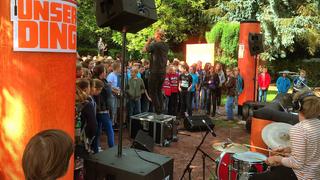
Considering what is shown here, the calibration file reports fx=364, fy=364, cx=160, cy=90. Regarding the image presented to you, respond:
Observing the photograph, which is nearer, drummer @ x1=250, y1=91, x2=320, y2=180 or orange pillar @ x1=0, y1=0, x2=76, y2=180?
orange pillar @ x1=0, y1=0, x2=76, y2=180

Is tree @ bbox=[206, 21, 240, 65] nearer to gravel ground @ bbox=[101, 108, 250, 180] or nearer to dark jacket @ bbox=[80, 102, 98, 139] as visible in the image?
gravel ground @ bbox=[101, 108, 250, 180]

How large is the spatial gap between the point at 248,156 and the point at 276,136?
17.1 inches

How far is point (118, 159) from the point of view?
13.7 ft

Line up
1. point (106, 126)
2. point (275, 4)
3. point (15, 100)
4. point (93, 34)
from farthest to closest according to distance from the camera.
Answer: point (93, 34) → point (275, 4) → point (106, 126) → point (15, 100)

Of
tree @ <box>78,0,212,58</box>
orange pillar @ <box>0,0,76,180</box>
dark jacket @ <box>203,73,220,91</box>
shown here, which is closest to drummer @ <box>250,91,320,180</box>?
orange pillar @ <box>0,0,76,180</box>

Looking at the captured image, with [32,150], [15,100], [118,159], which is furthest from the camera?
[118,159]

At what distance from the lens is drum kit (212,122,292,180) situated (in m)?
4.51

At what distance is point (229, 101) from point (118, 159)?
26.0 feet

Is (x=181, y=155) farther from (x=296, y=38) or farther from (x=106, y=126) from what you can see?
(x=296, y=38)

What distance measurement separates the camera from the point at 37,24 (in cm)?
326

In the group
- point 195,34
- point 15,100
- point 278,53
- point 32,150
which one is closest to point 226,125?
point 15,100

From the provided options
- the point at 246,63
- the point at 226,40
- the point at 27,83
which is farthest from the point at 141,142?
the point at 226,40

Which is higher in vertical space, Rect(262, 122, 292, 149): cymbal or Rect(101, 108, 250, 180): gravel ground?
Rect(262, 122, 292, 149): cymbal

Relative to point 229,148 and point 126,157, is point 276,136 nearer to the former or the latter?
point 229,148
